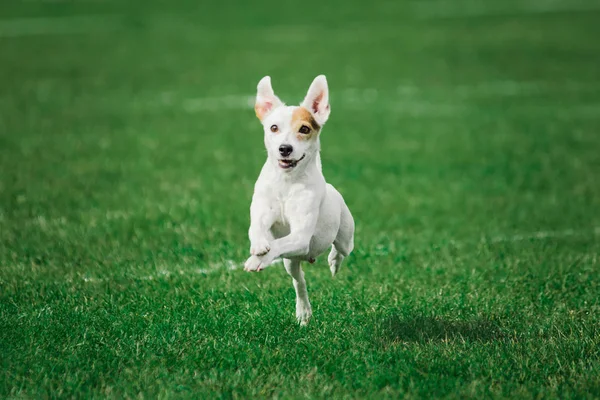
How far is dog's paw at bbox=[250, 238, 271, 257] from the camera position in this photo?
5270mm

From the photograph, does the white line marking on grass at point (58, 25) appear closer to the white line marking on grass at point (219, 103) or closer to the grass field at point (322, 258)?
the grass field at point (322, 258)

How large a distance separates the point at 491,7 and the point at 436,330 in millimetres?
24153

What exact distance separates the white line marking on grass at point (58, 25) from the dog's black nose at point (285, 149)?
2009 centimetres

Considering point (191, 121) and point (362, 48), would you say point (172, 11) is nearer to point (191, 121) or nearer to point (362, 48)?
point (362, 48)

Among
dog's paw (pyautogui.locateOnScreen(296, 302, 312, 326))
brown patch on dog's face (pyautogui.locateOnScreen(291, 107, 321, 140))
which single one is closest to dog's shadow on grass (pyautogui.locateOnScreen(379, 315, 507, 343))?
dog's paw (pyautogui.locateOnScreen(296, 302, 312, 326))

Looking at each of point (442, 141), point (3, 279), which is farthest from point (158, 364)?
point (442, 141)

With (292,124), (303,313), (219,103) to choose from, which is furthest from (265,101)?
(219,103)

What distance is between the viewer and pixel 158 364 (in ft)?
19.4

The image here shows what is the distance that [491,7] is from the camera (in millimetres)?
29344

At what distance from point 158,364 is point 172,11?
2327 centimetres

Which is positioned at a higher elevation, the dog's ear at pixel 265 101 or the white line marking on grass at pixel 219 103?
the dog's ear at pixel 265 101

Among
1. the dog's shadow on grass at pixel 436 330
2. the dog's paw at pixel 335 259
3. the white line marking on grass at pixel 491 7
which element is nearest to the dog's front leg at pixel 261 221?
the dog's paw at pixel 335 259

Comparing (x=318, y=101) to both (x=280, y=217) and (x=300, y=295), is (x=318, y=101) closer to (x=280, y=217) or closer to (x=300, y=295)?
(x=280, y=217)

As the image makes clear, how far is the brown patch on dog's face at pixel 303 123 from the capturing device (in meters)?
5.52
